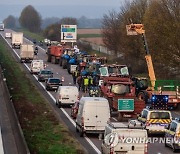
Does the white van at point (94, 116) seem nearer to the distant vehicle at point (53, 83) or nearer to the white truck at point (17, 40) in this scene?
the distant vehicle at point (53, 83)

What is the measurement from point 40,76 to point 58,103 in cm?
2064

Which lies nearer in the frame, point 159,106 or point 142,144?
point 142,144

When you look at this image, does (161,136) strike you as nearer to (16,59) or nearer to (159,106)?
(159,106)

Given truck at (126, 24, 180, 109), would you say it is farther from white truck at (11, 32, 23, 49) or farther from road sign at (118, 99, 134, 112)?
white truck at (11, 32, 23, 49)

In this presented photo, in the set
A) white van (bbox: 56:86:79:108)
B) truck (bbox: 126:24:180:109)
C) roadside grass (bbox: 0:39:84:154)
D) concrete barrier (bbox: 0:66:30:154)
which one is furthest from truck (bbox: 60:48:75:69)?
white van (bbox: 56:86:79:108)

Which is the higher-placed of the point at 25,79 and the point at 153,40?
the point at 153,40

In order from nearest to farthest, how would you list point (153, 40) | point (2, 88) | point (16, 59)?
point (2, 88)
point (153, 40)
point (16, 59)

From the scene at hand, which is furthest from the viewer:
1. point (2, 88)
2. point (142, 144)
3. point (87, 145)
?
point (2, 88)

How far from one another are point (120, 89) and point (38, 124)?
7304 millimetres

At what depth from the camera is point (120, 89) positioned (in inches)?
1688

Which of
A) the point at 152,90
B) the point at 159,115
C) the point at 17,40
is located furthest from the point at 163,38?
the point at 17,40

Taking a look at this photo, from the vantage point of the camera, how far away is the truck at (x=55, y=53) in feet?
289

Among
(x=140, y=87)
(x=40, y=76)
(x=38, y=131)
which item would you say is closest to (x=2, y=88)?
(x=40, y=76)

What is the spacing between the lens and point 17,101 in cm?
4900
